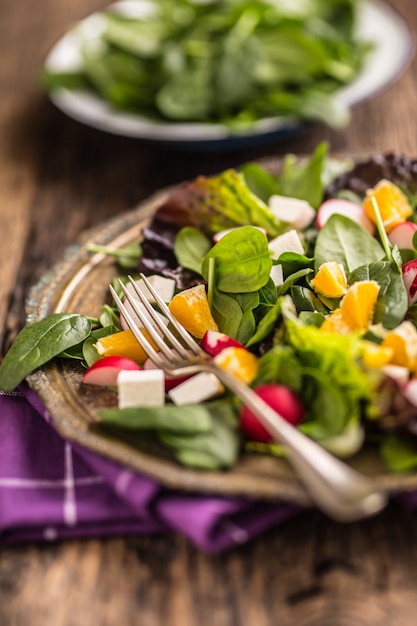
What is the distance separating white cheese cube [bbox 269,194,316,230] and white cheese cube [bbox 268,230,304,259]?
0.43 ft

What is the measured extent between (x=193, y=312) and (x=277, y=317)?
0.20 metres

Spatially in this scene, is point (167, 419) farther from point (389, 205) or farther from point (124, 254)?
point (389, 205)

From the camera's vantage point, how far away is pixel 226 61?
295 cm

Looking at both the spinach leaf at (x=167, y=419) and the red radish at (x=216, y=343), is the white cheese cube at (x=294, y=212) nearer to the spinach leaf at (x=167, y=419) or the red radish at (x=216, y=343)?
the red radish at (x=216, y=343)

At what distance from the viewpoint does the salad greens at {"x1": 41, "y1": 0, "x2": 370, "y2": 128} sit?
2.92m

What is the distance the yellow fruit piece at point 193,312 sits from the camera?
185 centimetres

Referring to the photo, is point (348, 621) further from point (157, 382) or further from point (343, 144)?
point (343, 144)

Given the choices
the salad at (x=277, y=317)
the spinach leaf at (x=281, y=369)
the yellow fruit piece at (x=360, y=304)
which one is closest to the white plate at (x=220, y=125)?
the salad at (x=277, y=317)

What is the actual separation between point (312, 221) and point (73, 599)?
112 cm

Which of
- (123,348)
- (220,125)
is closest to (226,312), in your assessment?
(123,348)

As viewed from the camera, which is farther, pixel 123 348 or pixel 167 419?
pixel 123 348

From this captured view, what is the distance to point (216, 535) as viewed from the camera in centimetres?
154

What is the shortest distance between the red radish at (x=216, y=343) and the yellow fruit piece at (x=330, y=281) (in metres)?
0.21

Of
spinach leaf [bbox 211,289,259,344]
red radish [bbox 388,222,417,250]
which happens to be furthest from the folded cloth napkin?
red radish [bbox 388,222,417,250]
